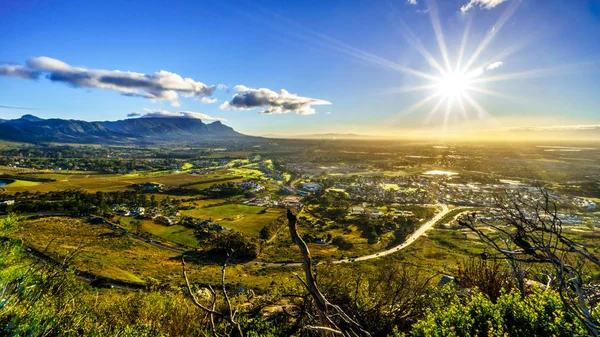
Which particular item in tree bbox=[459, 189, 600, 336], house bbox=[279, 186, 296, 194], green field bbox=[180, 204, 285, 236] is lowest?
green field bbox=[180, 204, 285, 236]

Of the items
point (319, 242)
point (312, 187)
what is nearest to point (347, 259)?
point (319, 242)

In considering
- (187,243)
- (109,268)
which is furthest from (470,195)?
(109,268)

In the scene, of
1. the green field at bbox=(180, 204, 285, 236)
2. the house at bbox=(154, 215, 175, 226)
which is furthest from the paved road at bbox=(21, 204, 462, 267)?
the green field at bbox=(180, 204, 285, 236)

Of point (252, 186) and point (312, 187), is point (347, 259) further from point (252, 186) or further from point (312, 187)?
point (252, 186)

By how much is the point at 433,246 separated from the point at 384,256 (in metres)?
11.4

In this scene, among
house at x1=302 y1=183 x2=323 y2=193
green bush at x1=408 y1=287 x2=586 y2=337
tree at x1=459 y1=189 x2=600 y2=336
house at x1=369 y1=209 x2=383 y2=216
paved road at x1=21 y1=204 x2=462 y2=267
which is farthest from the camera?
house at x1=302 y1=183 x2=323 y2=193

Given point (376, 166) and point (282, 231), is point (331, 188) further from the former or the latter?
point (376, 166)

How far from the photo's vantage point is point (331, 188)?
111 m

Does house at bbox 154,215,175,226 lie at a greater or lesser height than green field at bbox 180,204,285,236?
greater

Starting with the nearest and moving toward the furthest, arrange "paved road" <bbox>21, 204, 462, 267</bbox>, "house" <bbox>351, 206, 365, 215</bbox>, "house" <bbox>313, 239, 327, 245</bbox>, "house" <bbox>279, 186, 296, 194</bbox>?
Result: "paved road" <bbox>21, 204, 462, 267</bbox> < "house" <bbox>313, 239, 327, 245</bbox> < "house" <bbox>351, 206, 365, 215</bbox> < "house" <bbox>279, 186, 296, 194</bbox>

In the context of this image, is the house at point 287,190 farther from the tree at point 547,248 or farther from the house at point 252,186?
the tree at point 547,248

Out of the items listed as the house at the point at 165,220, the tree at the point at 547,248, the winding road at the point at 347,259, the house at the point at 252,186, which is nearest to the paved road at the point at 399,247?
the winding road at the point at 347,259

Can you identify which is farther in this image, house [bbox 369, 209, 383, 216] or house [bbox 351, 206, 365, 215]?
house [bbox 351, 206, 365, 215]

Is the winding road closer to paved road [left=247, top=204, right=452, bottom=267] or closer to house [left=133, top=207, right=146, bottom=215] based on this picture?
paved road [left=247, top=204, right=452, bottom=267]
